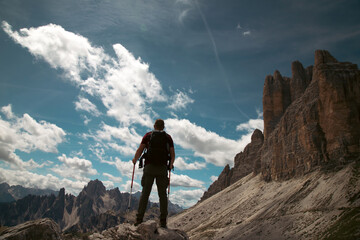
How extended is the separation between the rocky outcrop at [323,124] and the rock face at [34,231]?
5397 cm

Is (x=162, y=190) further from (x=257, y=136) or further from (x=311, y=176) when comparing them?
(x=257, y=136)

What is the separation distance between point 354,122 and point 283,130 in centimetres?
2063

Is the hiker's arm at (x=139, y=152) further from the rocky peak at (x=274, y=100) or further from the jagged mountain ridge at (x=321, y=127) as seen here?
the rocky peak at (x=274, y=100)

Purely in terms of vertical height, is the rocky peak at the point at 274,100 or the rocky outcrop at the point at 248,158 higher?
the rocky peak at the point at 274,100

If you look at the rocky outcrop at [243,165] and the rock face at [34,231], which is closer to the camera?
the rock face at [34,231]

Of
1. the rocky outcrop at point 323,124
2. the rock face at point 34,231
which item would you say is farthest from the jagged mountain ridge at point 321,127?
the rock face at point 34,231

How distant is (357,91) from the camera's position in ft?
178

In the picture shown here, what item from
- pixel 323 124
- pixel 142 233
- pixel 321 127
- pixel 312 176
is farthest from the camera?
pixel 321 127

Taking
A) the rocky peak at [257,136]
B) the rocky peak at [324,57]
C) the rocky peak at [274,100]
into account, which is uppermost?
the rocky peak at [274,100]

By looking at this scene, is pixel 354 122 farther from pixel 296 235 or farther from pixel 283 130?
pixel 296 235

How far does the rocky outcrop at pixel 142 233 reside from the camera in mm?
7363

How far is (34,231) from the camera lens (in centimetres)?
653

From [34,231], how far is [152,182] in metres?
3.45

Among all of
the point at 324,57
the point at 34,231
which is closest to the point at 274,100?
the point at 324,57
